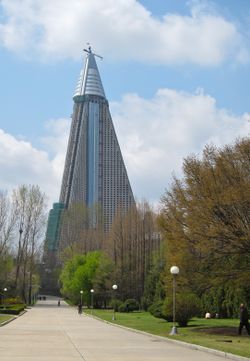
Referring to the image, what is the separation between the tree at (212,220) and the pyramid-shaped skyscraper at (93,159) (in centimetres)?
11079

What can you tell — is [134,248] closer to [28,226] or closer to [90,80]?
[28,226]

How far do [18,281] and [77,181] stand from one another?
6977cm

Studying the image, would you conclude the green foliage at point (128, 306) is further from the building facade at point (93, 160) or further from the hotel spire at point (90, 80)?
the hotel spire at point (90, 80)

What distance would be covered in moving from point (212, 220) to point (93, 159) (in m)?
129

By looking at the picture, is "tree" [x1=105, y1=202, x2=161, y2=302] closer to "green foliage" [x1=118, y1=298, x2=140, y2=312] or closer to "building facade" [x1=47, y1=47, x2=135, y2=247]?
"green foliage" [x1=118, y1=298, x2=140, y2=312]

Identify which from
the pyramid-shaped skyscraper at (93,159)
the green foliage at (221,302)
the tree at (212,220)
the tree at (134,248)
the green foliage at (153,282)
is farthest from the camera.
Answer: the pyramid-shaped skyscraper at (93,159)

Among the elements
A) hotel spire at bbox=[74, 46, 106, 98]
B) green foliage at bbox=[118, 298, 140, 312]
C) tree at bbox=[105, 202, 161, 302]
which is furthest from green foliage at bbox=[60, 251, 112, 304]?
hotel spire at bbox=[74, 46, 106, 98]

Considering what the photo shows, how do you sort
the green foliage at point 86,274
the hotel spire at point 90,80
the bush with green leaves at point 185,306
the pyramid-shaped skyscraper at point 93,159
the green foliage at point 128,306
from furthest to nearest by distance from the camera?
the hotel spire at point 90,80 → the pyramid-shaped skyscraper at point 93,159 → the green foliage at point 86,274 → the green foliage at point 128,306 → the bush with green leaves at point 185,306

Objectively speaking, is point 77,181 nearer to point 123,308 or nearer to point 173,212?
point 123,308

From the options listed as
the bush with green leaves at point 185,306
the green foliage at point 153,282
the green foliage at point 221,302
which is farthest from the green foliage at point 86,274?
the bush with green leaves at point 185,306

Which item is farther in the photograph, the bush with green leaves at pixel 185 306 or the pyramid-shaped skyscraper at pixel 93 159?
the pyramid-shaped skyscraper at pixel 93 159

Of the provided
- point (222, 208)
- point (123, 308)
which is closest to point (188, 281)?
point (222, 208)

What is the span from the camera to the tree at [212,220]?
25.7m

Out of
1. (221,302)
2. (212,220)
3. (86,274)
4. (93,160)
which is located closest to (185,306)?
(212,220)
